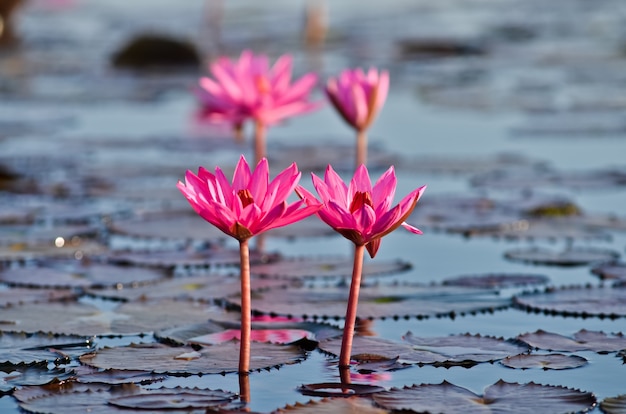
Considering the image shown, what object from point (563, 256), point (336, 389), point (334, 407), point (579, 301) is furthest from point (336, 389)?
point (563, 256)

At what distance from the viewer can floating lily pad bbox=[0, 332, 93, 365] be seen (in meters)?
1.98

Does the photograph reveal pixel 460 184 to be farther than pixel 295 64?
No

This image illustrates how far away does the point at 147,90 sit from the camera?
7.39 m

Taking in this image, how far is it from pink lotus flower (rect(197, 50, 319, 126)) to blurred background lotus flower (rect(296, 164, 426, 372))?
4.72ft

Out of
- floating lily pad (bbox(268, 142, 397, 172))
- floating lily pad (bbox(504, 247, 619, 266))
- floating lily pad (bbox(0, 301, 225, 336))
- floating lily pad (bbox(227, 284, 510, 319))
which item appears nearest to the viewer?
floating lily pad (bbox(0, 301, 225, 336))

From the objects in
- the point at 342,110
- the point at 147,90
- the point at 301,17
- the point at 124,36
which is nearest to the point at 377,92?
the point at 342,110

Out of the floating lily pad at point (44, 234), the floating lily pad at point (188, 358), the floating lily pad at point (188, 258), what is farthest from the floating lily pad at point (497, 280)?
the floating lily pad at point (44, 234)

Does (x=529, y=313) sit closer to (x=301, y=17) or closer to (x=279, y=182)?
(x=279, y=182)

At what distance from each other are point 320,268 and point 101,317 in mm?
656

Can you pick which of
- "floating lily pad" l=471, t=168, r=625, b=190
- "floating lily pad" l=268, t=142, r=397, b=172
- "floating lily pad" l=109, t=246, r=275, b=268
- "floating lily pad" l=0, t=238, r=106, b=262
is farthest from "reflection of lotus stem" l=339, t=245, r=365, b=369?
"floating lily pad" l=268, t=142, r=397, b=172

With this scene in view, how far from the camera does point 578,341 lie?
2.07 metres

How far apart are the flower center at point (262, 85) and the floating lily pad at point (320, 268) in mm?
562

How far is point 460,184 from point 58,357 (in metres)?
2.34

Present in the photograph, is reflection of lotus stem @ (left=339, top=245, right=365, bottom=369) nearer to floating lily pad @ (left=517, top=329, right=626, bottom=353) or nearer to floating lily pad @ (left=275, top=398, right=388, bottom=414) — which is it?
floating lily pad @ (left=275, top=398, right=388, bottom=414)
